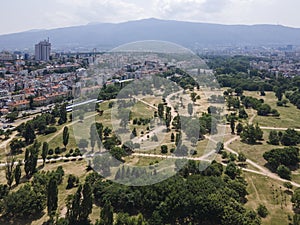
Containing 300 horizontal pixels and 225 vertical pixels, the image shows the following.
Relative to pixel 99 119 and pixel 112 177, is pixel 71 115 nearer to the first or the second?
pixel 99 119

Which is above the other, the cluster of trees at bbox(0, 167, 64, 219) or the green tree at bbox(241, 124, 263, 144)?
the green tree at bbox(241, 124, 263, 144)

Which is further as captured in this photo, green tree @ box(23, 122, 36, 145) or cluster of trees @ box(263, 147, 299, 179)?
green tree @ box(23, 122, 36, 145)

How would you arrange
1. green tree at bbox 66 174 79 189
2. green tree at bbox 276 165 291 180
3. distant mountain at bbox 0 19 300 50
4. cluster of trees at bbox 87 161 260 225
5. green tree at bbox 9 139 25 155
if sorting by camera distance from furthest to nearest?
1. distant mountain at bbox 0 19 300 50
2. green tree at bbox 9 139 25 155
3. green tree at bbox 276 165 291 180
4. green tree at bbox 66 174 79 189
5. cluster of trees at bbox 87 161 260 225

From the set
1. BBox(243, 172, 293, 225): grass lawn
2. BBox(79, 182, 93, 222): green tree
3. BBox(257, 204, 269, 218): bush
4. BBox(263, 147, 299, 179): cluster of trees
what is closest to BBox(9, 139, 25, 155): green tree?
BBox(79, 182, 93, 222): green tree

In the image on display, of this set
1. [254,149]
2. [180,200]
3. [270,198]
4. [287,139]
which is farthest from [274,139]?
[180,200]

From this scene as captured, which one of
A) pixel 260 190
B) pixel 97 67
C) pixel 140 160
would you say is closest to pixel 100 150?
pixel 140 160

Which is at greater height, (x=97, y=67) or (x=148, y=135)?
(x=97, y=67)

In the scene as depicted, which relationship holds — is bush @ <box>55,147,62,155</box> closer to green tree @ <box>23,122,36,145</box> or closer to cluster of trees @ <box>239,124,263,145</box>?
green tree @ <box>23,122,36,145</box>

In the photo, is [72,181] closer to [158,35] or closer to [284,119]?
[284,119]
